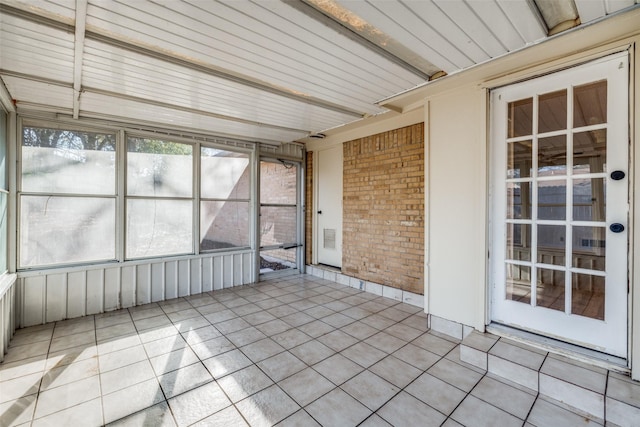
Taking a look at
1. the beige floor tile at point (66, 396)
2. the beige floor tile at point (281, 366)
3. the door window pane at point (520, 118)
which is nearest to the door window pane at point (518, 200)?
the door window pane at point (520, 118)

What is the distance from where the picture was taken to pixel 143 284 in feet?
13.6

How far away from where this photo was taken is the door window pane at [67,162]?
11.3 feet

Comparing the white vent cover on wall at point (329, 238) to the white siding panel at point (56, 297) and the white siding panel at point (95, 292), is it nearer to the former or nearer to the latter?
the white siding panel at point (95, 292)

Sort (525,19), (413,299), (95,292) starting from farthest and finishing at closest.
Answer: (413,299) → (95,292) → (525,19)

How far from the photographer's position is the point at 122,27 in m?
1.91

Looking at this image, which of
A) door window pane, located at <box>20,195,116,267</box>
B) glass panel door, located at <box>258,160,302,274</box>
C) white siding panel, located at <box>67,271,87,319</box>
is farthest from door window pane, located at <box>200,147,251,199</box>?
white siding panel, located at <box>67,271,87,319</box>

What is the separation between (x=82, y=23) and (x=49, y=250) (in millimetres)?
3057

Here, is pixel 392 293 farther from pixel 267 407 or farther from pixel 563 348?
pixel 267 407

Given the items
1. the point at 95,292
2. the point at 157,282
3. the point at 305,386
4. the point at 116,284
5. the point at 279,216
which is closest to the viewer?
the point at 305,386

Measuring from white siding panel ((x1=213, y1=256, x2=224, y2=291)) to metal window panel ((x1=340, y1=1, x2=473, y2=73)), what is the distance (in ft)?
14.0

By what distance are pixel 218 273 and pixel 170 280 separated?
77cm

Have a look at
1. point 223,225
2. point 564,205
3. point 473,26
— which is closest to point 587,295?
point 564,205

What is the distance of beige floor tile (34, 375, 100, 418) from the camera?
2.02 metres

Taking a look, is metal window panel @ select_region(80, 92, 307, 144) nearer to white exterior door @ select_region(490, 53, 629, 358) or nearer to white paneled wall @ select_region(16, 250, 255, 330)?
white paneled wall @ select_region(16, 250, 255, 330)
